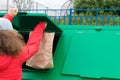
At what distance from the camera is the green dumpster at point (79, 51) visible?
3.66 metres

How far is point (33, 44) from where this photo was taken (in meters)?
3.37

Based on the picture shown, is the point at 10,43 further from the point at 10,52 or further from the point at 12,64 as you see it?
the point at 12,64

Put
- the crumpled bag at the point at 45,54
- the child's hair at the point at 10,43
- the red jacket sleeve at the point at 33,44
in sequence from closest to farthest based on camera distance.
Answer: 1. the child's hair at the point at 10,43
2. the red jacket sleeve at the point at 33,44
3. the crumpled bag at the point at 45,54

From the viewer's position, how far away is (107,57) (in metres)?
3.68

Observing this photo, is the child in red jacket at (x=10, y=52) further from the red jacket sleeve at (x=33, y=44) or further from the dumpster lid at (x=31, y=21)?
Result: the dumpster lid at (x=31, y=21)

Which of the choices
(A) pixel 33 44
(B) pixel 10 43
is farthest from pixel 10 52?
(A) pixel 33 44

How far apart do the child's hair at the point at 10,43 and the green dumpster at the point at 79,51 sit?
0.67 meters

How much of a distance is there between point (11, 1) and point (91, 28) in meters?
8.03

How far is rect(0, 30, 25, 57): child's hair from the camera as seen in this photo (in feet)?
9.61

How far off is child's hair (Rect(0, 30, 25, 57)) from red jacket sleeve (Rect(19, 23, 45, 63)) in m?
0.14

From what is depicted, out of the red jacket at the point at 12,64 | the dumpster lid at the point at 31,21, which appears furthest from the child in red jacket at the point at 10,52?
the dumpster lid at the point at 31,21

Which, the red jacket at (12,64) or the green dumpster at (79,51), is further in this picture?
the green dumpster at (79,51)

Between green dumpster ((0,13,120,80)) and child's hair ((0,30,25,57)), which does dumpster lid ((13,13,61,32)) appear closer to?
green dumpster ((0,13,120,80))

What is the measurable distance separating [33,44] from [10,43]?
454 millimetres
